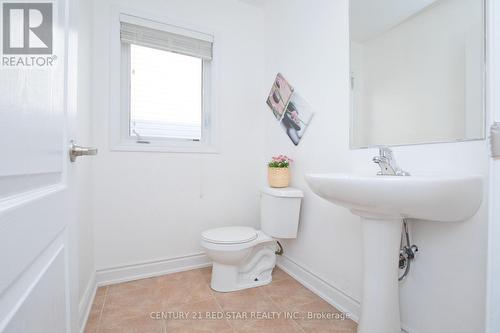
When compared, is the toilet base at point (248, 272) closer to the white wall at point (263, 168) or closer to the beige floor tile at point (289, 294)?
the beige floor tile at point (289, 294)

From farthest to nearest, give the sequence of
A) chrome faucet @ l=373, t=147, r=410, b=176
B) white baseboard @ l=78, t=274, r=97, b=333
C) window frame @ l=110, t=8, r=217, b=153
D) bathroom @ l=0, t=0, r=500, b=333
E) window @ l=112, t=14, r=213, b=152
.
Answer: window @ l=112, t=14, r=213, b=152 → window frame @ l=110, t=8, r=217, b=153 → white baseboard @ l=78, t=274, r=97, b=333 → chrome faucet @ l=373, t=147, r=410, b=176 → bathroom @ l=0, t=0, r=500, b=333

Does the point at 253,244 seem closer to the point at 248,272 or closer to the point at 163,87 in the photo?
the point at 248,272

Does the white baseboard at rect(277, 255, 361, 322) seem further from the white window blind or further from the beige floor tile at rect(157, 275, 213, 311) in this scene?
the white window blind

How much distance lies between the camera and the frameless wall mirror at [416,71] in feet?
3.02

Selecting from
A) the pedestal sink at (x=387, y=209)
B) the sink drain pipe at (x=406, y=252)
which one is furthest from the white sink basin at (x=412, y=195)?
the sink drain pipe at (x=406, y=252)

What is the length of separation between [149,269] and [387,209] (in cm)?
170

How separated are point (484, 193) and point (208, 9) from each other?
86.6 inches

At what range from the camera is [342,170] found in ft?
4.67

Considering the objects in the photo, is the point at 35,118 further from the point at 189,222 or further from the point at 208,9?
the point at 208,9

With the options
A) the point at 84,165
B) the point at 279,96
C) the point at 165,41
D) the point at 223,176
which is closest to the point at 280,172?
the point at 223,176

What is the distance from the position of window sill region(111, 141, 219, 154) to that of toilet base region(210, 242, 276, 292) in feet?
2.90

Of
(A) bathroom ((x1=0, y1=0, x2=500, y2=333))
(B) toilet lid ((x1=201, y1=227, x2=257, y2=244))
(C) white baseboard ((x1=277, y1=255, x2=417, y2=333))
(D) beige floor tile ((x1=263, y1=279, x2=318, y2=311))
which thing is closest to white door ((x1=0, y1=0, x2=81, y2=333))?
(A) bathroom ((x1=0, y1=0, x2=500, y2=333))

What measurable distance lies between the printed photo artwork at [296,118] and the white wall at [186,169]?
1.35 ft

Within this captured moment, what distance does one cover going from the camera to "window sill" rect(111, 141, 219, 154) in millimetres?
1747
